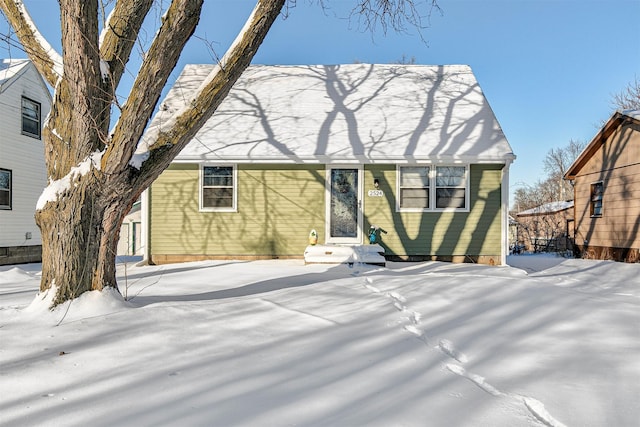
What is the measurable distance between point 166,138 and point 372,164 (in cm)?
661

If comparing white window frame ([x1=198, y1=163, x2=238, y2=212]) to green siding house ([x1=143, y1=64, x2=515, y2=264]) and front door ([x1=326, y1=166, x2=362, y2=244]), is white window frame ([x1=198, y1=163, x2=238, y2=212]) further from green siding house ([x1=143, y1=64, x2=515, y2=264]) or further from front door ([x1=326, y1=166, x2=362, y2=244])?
front door ([x1=326, y1=166, x2=362, y2=244])

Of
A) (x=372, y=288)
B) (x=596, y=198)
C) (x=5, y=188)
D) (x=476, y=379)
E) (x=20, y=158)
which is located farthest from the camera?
(x=596, y=198)

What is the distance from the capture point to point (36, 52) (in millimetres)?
3785

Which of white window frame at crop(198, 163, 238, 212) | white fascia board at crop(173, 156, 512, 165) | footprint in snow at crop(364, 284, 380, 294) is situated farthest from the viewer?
white window frame at crop(198, 163, 238, 212)

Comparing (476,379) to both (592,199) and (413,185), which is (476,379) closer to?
(413,185)

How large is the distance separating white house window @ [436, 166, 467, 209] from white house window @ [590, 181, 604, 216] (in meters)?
6.10

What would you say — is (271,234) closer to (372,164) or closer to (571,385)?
(372,164)

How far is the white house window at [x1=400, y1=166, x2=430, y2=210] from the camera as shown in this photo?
9695mm

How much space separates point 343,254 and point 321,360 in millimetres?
5928

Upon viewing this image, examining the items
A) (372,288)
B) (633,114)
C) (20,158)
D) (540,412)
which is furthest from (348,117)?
(20,158)

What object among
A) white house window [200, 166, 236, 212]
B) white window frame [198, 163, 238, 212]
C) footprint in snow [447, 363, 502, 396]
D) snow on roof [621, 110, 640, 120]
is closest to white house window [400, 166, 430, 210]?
white window frame [198, 163, 238, 212]

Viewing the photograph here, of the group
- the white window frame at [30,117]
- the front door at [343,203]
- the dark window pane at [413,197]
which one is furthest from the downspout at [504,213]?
the white window frame at [30,117]

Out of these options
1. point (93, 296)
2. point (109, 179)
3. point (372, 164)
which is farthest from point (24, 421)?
point (372, 164)

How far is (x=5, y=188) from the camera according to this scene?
11.9m
